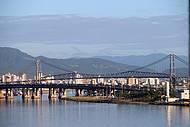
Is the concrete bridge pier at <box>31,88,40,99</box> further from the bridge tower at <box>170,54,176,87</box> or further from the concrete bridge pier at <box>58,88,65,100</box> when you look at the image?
the bridge tower at <box>170,54,176,87</box>

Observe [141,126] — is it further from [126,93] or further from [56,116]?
[126,93]

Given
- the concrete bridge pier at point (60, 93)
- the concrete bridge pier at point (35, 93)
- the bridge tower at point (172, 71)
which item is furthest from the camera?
the concrete bridge pier at point (35, 93)

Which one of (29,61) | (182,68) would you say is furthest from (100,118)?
(29,61)

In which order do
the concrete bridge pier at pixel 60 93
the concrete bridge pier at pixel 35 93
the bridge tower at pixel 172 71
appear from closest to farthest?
the bridge tower at pixel 172 71
the concrete bridge pier at pixel 60 93
the concrete bridge pier at pixel 35 93

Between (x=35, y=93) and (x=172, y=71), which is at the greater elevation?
(x=172, y=71)

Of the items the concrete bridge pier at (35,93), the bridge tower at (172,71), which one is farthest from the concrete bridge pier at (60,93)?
the bridge tower at (172,71)

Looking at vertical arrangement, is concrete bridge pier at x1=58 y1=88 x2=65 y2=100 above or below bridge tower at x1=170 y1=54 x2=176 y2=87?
below

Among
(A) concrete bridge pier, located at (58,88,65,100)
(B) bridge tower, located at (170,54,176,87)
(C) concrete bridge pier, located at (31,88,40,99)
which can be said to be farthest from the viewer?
(C) concrete bridge pier, located at (31,88,40,99)

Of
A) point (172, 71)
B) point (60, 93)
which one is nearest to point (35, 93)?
point (60, 93)

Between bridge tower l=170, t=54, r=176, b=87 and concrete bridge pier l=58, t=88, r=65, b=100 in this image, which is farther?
concrete bridge pier l=58, t=88, r=65, b=100

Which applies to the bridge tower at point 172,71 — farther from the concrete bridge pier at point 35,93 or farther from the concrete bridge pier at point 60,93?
the concrete bridge pier at point 35,93

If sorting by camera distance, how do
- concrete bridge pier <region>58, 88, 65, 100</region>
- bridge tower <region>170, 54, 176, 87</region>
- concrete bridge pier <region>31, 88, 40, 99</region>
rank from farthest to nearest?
concrete bridge pier <region>31, 88, 40, 99</region>, concrete bridge pier <region>58, 88, 65, 100</region>, bridge tower <region>170, 54, 176, 87</region>

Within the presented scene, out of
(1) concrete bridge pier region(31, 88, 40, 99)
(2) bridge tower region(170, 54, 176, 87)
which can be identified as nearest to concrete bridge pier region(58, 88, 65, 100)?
(1) concrete bridge pier region(31, 88, 40, 99)

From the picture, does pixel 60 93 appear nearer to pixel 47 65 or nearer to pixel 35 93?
pixel 35 93
